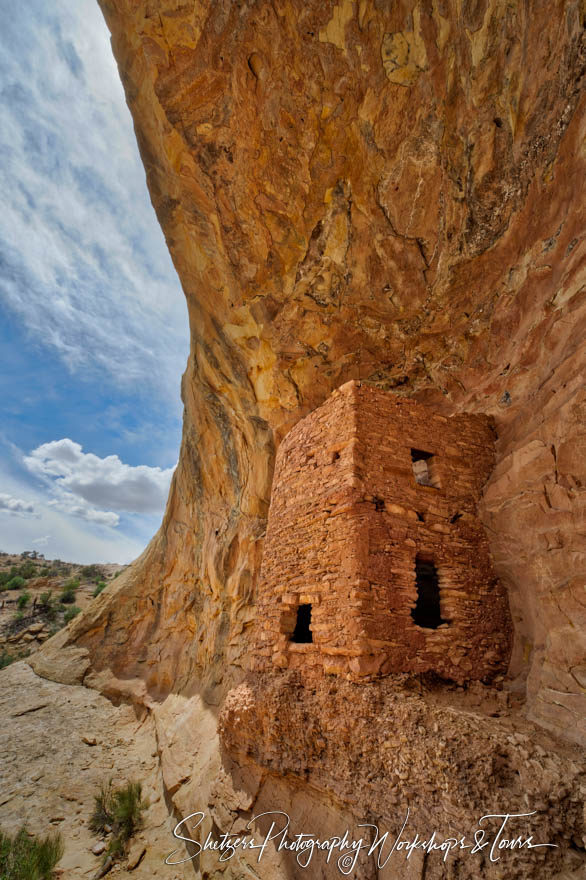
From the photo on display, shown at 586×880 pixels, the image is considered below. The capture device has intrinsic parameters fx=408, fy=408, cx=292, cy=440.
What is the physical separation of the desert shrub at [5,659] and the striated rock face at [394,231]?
10221 mm

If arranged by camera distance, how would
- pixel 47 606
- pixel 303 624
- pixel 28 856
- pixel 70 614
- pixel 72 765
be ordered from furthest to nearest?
pixel 47 606
pixel 70 614
pixel 72 765
pixel 303 624
pixel 28 856

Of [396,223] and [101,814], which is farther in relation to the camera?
[396,223]

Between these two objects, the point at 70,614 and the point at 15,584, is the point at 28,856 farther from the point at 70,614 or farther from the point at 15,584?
the point at 15,584

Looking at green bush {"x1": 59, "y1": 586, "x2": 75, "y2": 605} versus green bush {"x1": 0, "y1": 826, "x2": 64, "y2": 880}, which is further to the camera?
green bush {"x1": 59, "y1": 586, "x2": 75, "y2": 605}

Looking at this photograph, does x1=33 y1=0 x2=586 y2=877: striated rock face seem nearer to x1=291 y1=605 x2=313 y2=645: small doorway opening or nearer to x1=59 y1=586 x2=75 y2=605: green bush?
x1=291 y1=605 x2=313 y2=645: small doorway opening

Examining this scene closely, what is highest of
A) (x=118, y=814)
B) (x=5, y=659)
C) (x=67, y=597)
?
(x=67, y=597)

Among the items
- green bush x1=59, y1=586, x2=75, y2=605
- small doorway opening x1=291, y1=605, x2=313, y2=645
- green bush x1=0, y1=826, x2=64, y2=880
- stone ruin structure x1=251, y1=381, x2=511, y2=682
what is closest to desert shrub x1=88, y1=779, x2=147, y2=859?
green bush x1=0, y1=826, x2=64, y2=880

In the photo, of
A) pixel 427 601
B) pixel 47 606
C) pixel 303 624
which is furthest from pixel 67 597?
pixel 427 601

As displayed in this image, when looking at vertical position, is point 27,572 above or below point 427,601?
above

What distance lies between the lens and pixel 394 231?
6613 millimetres

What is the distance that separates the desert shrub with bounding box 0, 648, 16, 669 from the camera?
14.6 metres

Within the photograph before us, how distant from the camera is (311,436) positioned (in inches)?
224

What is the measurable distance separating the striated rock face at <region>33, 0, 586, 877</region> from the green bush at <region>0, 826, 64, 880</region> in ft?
9.63

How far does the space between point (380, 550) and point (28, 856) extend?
5.94 meters
